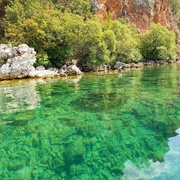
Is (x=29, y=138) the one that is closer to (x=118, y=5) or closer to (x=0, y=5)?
(x=0, y=5)

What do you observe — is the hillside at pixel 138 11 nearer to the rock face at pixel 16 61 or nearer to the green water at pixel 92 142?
the rock face at pixel 16 61

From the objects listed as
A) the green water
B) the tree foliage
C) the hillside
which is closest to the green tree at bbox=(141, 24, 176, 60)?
the hillside

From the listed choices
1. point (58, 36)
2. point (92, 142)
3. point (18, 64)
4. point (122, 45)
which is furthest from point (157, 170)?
point (122, 45)

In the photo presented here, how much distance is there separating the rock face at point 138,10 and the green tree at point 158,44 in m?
13.8

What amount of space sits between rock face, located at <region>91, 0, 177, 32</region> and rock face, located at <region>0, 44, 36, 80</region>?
34.3 metres

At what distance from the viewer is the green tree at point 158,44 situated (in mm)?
51491

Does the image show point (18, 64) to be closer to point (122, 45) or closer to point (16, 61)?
point (16, 61)

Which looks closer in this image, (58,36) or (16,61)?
(16,61)

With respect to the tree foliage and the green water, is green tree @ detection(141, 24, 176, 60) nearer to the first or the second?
the tree foliage

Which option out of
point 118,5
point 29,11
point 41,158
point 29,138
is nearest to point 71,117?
point 29,138

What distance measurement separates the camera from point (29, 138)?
6629 millimetres

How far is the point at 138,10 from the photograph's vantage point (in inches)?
2613

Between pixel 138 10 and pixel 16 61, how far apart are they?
173 ft

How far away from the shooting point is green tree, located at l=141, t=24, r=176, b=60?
51491 millimetres
